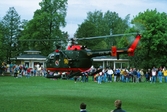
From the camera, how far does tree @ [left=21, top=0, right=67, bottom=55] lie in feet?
279

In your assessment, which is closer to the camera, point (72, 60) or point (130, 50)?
point (130, 50)

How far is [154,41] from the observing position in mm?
71938

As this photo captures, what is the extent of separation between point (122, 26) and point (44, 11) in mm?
32645

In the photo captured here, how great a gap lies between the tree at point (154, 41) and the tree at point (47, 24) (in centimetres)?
2025

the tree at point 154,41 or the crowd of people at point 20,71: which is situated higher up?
the tree at point 154,41

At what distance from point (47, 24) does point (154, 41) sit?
81.3ft

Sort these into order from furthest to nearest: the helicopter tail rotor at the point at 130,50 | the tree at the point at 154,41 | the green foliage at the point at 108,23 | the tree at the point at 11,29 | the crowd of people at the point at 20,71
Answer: the green foliage at the point at 108,23 < the tree at the point at 11,29 < the tree at the point at 154,41 < the crowd of people at the point at 20,71 < the helicopter tail rotor at the point at 130,50

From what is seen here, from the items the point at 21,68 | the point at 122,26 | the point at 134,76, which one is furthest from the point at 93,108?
the point at 122,26

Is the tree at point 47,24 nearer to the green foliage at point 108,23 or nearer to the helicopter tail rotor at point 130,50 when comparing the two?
the green foliage at point 108,23

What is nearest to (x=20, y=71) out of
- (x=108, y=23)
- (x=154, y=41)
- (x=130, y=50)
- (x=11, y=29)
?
(x=154, y=41)

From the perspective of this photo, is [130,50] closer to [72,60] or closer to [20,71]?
[72,60]

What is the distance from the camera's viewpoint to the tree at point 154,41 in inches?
2810

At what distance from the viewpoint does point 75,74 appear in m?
26.7

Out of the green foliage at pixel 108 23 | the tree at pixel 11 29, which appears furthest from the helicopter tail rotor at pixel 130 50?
the green foliage at pixel 108 23
